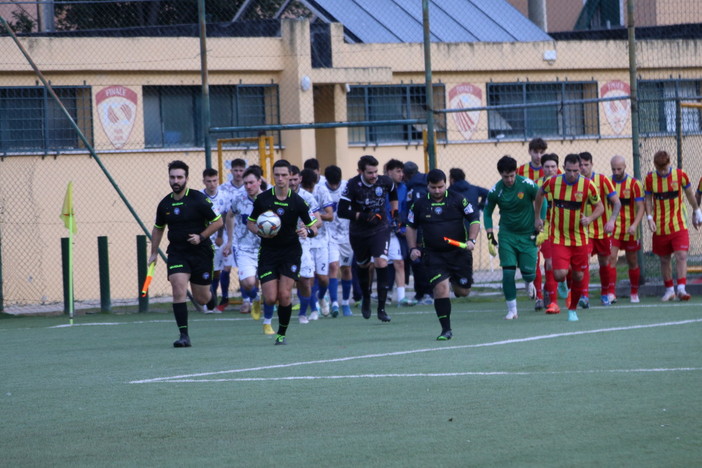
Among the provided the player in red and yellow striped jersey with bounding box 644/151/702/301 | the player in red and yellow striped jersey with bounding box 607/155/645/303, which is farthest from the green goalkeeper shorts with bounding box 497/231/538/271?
the player in red and yellow striped jersey with bounding box 644/151/702/301

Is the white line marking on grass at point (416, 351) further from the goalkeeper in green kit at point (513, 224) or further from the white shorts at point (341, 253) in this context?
the white shorts at point (341, 253)

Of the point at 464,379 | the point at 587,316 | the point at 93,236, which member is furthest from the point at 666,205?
the point at 93,236

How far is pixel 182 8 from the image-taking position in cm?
3073

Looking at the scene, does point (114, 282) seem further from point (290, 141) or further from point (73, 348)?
point (73, 348)

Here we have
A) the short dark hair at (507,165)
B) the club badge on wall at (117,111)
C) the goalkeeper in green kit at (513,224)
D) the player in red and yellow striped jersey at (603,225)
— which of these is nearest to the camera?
the short dark hair at (507,165)

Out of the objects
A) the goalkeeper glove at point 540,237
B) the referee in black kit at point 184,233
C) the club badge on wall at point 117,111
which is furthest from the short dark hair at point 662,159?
the club badge on wall at point 117,111

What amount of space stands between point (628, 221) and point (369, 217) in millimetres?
3815

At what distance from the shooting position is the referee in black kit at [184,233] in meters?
13.8

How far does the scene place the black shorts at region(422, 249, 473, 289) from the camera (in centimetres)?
1355

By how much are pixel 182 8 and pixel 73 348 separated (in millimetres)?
17607

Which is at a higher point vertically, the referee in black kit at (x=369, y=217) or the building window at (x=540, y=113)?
the building window at (x=540, y=113)

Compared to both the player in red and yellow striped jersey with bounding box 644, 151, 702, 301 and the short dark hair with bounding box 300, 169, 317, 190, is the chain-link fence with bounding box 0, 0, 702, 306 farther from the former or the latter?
the short dark hair with bounding box 300, 169, 317, 190

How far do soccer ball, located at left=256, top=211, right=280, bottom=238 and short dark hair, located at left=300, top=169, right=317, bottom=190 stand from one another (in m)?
3.43

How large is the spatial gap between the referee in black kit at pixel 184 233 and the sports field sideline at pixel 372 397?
575mm
